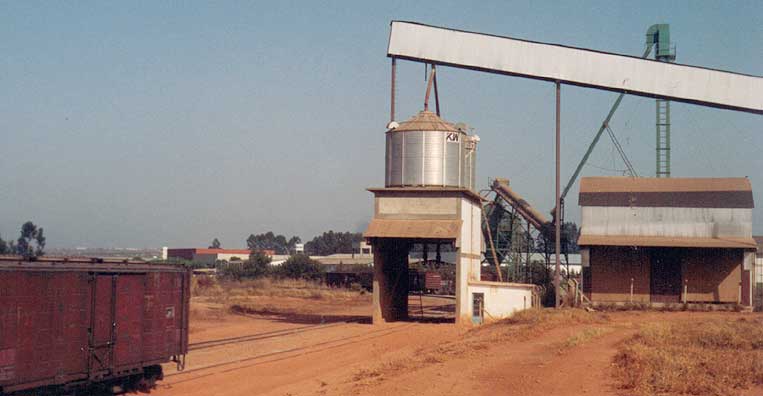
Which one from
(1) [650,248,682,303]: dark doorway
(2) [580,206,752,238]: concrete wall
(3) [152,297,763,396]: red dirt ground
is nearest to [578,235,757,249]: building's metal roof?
(2) [580,206,752,238]: concrete wall

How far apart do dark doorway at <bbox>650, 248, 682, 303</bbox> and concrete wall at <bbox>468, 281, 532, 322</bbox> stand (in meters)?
9.32

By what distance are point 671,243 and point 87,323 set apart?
34.8m

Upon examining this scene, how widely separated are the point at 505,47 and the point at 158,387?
28731 mm

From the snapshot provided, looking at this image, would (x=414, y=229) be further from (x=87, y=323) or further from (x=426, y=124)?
(x=87, y=323)

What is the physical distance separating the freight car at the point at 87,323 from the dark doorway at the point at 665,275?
106 ft

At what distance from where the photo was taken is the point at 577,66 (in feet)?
137

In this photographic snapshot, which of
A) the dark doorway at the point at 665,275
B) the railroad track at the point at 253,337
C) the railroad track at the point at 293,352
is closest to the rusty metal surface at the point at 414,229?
the railroad track at the point at 293,352

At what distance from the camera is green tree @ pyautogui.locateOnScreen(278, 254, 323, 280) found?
92.4 metres

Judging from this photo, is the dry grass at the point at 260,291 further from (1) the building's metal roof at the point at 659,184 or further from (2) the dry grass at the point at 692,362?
(2) the dry grass at the point at 692,362

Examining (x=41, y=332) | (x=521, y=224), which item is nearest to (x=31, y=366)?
(x=41, y=332)

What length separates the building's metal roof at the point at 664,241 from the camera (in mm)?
41919

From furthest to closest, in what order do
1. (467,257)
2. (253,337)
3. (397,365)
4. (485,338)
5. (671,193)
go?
1. (671,193)
2. (467,257)
3. (253,337)
4. (485,338)
5. (397,365)

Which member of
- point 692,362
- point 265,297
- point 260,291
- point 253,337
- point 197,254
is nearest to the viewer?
point 692,362

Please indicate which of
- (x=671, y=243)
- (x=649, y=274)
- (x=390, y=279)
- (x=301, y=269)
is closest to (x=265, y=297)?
(x=390, y=279)
